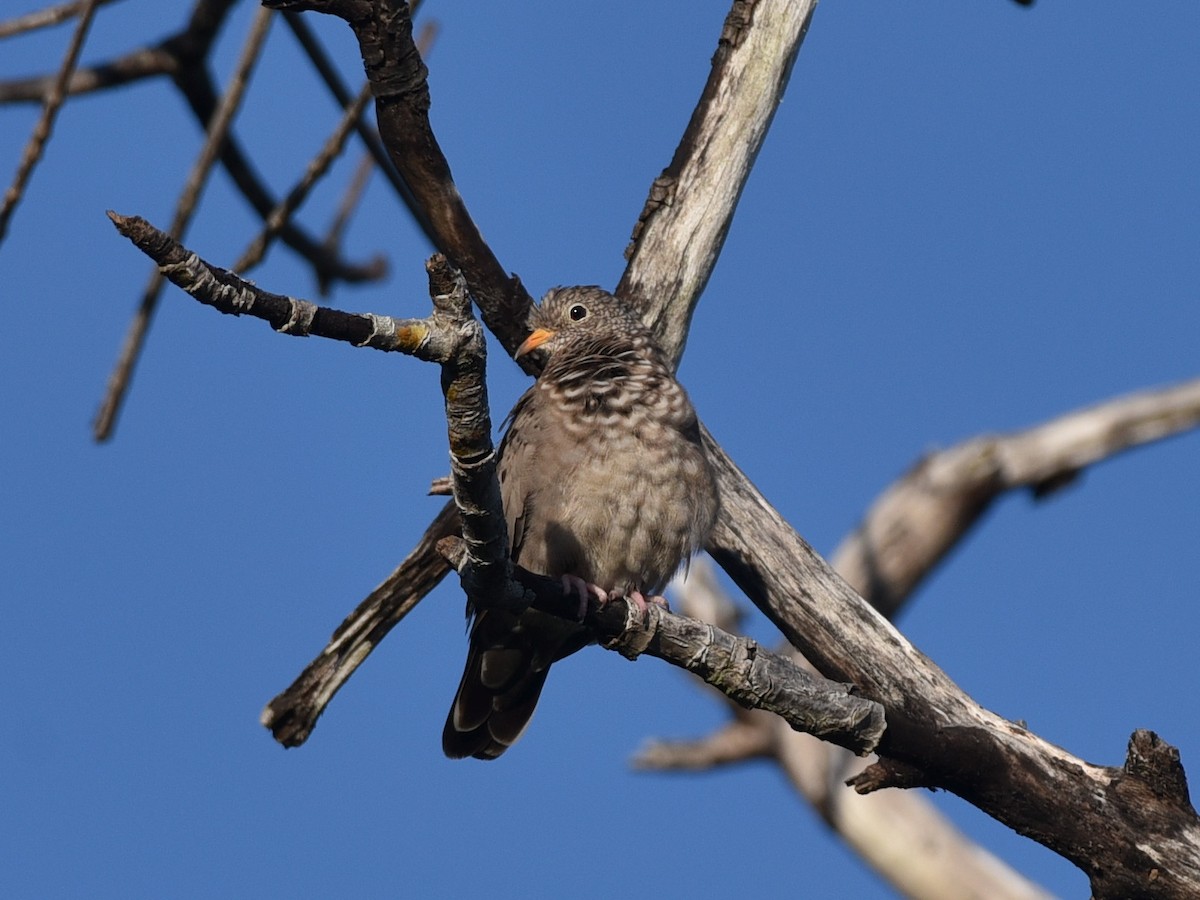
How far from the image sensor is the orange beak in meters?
6.82

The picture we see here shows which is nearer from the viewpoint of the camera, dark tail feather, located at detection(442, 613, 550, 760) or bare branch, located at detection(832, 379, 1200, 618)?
dark tail feather, located at detection(442, 613, 550, 760)

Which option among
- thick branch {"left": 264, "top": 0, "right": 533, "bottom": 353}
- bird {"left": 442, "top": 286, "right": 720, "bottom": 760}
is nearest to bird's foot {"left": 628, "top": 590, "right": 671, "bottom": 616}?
bird {"left": 442, "top": 286, "right": 720, "bottom": 760}

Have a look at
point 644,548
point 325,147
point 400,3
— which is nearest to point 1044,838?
point 644,548

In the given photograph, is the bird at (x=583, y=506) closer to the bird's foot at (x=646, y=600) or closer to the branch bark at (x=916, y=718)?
the bird's foot at (x=646, y=600)

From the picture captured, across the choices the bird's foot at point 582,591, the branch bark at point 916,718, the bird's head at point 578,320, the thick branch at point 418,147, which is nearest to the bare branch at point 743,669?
the bird's foot at point 582,591

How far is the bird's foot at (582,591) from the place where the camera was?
4.89 m

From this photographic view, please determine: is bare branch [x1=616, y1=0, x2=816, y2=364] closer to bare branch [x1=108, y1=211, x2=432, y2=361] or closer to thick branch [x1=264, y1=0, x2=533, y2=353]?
thick branch [x1=264, y1=0, x2=533, y2=353]

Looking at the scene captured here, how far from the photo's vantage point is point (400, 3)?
15.8 feet

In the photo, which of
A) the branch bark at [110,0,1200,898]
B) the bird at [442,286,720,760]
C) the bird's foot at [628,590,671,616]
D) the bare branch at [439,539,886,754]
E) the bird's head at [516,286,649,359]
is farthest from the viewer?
the bird's head at [516,286,649,359]

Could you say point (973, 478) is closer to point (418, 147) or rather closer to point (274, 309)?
point (418, 147)

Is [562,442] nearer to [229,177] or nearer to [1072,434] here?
[229,177]

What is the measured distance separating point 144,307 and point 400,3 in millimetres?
2963

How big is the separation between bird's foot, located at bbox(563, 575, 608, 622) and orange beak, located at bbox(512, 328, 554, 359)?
4.96 ft

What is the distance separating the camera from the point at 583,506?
590 cm
